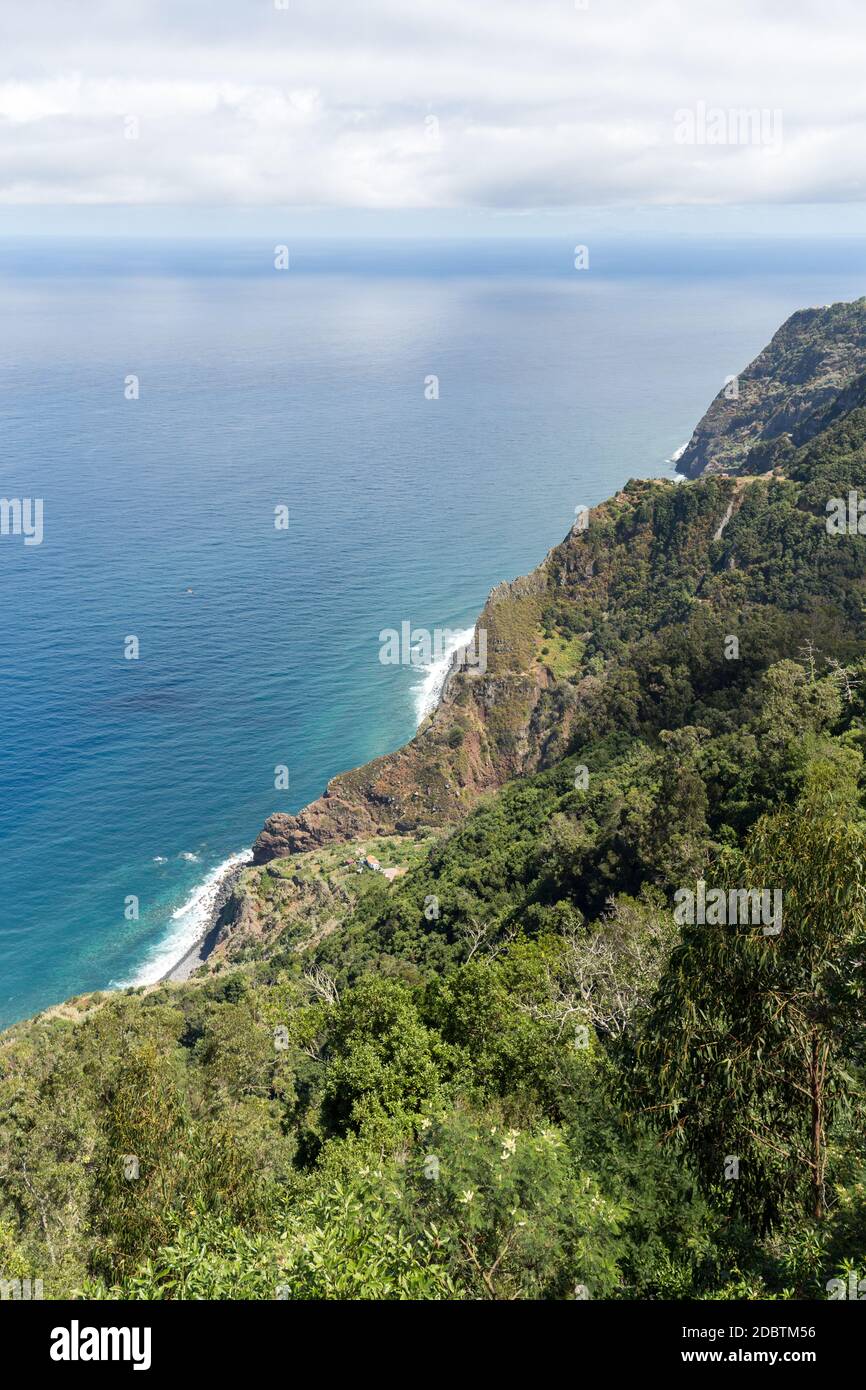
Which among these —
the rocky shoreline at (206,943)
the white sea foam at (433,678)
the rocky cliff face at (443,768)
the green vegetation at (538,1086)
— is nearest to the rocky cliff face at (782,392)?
the white sea foam at (433,678)

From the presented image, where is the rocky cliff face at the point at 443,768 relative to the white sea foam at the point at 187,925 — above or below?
above

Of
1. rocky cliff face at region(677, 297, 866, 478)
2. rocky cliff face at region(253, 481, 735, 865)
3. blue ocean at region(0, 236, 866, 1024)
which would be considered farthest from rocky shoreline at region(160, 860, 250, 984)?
rocky cliff face at region(677, 297, 866, 478)

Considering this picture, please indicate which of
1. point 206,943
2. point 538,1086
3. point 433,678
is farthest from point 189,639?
point 538,1086

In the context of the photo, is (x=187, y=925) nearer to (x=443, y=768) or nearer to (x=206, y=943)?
(x=206, y=943)

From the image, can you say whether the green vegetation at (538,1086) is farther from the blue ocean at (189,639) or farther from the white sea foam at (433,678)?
the white sea foam at (433,678)
